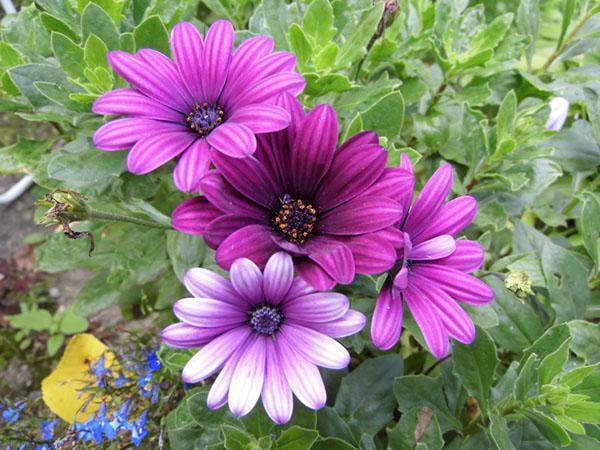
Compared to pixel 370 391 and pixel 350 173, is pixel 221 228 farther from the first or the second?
pixel 370 391

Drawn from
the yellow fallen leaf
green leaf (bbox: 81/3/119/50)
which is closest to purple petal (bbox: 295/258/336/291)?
green leaf (bbox: 81/3/119/50)

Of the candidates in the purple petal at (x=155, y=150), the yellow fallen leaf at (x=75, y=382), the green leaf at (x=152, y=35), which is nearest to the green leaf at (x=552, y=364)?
the purple petal at (x=155, y=150)

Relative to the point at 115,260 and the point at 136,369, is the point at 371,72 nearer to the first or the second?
the point at 115,260

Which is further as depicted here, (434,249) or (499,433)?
(499,433)

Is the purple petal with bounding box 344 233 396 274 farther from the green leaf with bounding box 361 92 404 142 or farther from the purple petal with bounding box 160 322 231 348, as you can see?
the green leaf with bounding box 361 92 404 142

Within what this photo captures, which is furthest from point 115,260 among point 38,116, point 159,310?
point 38,116

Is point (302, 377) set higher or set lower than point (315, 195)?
lower

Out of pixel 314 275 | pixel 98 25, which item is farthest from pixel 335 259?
pixel 98 25
